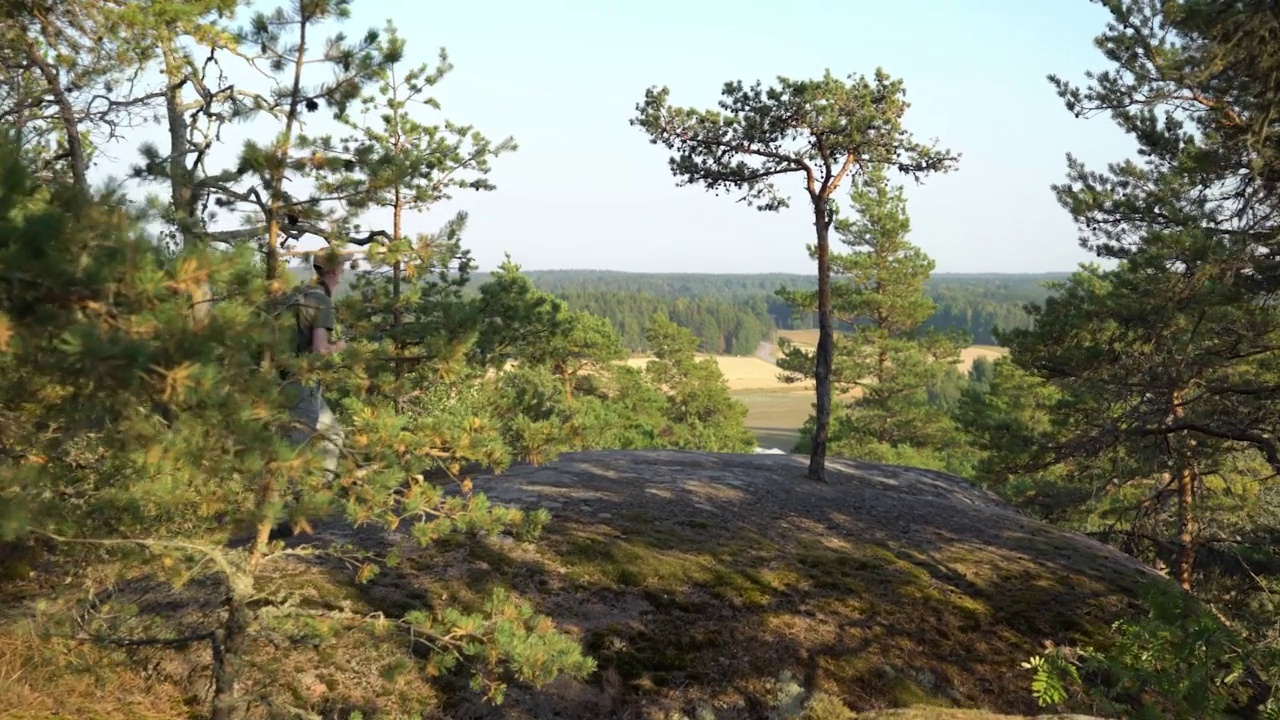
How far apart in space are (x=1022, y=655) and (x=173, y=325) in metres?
8.42

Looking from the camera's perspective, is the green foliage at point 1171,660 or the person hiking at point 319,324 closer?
the green foliage at point 1171,660

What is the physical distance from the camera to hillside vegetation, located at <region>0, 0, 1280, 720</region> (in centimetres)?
365

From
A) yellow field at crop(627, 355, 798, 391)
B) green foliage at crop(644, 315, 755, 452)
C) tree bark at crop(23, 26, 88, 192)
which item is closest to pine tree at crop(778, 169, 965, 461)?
green foliage at crop(644, 315, 755, 452)

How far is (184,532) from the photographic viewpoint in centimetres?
596

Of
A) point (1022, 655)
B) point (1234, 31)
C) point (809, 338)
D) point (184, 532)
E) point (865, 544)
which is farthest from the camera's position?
point (809, 338)

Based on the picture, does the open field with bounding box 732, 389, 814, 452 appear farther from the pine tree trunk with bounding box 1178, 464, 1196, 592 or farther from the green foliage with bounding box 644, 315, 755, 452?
the pine tree trunk with bounding box 1178, 464, 1196, 592

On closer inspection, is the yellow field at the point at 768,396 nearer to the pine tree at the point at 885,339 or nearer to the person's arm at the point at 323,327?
the pine tree at the point at 885,339

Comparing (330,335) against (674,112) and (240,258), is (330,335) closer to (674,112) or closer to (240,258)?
(240,258)

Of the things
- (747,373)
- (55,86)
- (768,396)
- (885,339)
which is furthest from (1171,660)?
(747,373)

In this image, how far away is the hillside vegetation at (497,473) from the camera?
12.0 feet

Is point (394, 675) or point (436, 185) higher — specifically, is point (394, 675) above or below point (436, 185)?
below

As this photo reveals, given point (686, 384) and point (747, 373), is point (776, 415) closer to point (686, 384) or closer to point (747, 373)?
point (747, 373)

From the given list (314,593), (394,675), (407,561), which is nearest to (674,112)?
(407,561)

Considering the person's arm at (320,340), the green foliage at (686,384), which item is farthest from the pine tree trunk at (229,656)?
the green foliage at (686,384)
